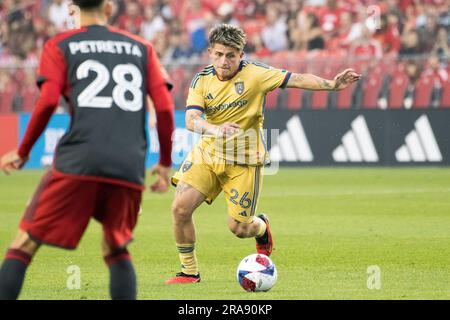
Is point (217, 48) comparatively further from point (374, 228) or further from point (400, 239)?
point (374, 228)

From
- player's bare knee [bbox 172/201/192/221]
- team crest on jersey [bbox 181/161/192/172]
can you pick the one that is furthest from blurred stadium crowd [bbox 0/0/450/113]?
player's bare knee [bbox 172/201/192/221]

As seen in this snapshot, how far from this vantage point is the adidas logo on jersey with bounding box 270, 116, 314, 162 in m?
22.1

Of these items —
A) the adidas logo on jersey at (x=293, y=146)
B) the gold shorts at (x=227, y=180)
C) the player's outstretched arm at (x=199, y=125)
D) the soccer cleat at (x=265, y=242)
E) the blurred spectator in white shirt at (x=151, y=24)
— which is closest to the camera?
the player's outstretched arm at (x=199, y=125)

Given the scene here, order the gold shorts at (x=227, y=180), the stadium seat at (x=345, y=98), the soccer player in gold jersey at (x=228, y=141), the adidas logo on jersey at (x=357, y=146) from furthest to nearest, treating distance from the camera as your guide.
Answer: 1. the stadium seat at (x=345, y=98)
2. the adidas logo on jersey at (x=357, y=146)
3. the gold shorts at (x=227, y=180)
4. the soccer player in gold jersey at (x=228, y=141)

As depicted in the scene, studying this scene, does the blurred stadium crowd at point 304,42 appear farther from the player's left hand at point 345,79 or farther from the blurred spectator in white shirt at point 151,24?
the player's left hand at point 345,79

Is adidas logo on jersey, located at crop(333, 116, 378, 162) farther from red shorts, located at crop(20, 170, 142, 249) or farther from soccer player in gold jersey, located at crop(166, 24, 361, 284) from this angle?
red shorts, located at crop(20, 170, 142, 249)

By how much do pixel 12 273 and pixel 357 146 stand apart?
16366 millimetres

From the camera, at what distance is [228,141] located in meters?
9.24

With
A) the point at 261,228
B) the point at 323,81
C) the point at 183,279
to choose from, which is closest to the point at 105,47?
the point at 323,81

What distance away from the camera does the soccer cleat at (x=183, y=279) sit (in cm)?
890

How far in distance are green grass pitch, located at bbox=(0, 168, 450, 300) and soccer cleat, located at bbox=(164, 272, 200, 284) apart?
81 millimetres

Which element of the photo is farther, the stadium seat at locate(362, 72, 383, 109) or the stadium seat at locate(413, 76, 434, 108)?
the stadium seat at locate(362, 72, 383, 109)

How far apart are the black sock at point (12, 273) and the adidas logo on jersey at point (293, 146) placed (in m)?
16.0

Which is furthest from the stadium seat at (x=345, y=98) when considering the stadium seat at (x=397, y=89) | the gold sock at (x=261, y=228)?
the gold sock at (x=261, y=228)
